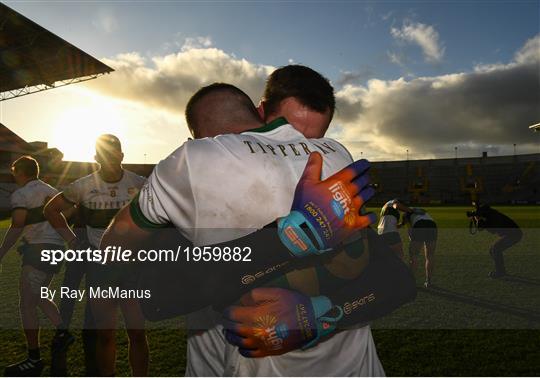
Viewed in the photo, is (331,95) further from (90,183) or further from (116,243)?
(90,183)

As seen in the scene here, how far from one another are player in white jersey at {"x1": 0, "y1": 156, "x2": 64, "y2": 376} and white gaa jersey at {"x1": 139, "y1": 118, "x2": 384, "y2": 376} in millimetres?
4136

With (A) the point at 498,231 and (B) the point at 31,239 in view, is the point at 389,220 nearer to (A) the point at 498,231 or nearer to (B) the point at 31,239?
(A) the point at 498,231

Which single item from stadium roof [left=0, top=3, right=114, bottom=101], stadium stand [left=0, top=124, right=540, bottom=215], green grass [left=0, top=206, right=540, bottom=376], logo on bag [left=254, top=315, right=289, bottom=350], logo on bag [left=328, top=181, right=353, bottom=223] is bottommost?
green grass [left=0, top=206, right=540, bottom=376]

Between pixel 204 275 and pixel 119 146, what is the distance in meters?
3.67

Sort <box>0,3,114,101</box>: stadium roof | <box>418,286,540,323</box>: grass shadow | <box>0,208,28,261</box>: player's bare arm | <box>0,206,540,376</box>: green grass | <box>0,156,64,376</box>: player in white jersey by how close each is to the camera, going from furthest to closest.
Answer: <box>0,3,114,101</box>: stadium roof → <box>418,286,540,323</box>: grass shadow → <box>0,208,28,261</box>: player's bare arm → <box>0,156,64,376</box>: player in white jersey → <box>0,206,540,376</box>: green grass

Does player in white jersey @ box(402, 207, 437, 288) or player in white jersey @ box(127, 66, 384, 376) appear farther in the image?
player in white jersey @ box(402, 207, 437, 288)

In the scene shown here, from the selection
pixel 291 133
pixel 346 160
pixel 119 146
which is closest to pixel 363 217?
pixel 346 160

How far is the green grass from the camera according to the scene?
176 inches

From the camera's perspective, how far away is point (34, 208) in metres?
5.23

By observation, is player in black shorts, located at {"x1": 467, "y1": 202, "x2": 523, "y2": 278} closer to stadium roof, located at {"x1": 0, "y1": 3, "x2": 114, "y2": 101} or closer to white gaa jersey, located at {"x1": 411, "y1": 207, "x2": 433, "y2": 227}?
white gaa jersey, located at {"x1": 411, "y1": 207, "x2": 433, "y2": 227}

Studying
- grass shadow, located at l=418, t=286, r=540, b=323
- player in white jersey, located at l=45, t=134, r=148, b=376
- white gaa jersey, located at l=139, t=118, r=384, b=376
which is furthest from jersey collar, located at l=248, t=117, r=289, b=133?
grass shadow, located at l=418, t=286, r=540, b=323

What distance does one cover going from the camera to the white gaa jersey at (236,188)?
142 cm

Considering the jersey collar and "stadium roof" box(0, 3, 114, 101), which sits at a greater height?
"stadium roof" box(0, 3, 114, 101)

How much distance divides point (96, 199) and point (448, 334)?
454cm
